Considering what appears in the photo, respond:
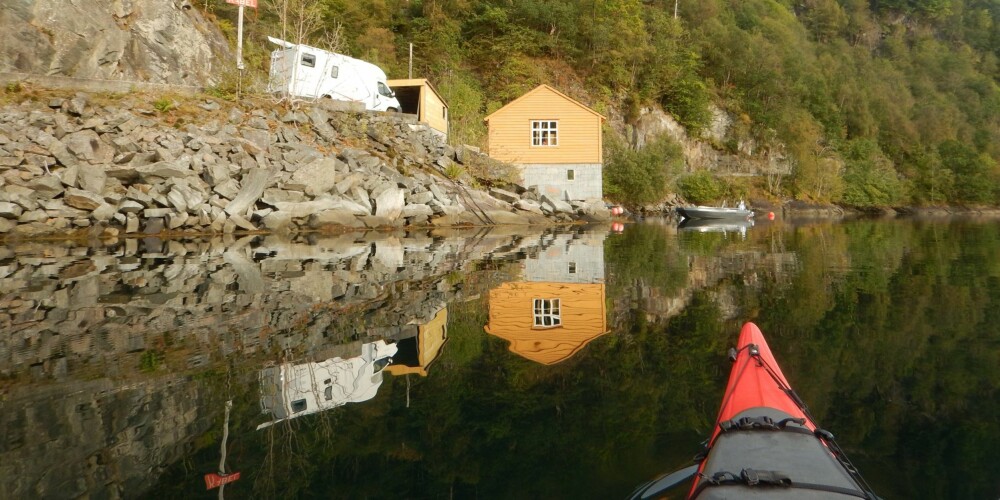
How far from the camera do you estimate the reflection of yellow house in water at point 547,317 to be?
4.76m

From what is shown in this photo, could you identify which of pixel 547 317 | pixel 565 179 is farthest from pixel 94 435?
pixel 565 179

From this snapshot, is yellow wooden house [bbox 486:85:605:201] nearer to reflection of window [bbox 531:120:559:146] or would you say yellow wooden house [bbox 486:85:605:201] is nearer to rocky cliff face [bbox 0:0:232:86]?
reflection of window [bbox 531:120:559:146]

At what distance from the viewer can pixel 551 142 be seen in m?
27.8

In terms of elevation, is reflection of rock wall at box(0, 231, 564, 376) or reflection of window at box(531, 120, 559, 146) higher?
reflection of window at box(531, 120, 559, 146)

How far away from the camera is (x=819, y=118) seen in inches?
2074

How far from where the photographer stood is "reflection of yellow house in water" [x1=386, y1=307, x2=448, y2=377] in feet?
13.5

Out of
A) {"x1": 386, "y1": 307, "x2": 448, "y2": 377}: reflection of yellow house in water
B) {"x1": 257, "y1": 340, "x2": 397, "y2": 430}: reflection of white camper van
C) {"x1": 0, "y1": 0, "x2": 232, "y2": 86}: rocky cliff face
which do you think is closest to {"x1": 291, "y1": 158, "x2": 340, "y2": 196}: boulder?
{"x1": 0, "y1": 0, "x2": 232, "y2": 86}: rocky cliff face

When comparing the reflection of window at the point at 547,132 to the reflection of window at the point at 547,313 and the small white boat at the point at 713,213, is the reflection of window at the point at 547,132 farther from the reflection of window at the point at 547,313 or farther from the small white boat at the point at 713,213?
the reflection of window at the point at 547,313

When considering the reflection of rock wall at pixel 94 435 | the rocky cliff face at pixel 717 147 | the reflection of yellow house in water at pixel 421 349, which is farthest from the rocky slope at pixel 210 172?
the rocky cliff face at pixel 717 147

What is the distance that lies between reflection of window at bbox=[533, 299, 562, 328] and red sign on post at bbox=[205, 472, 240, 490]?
3.43m

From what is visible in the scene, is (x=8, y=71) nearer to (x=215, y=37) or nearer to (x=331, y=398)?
(x=215, y=37)

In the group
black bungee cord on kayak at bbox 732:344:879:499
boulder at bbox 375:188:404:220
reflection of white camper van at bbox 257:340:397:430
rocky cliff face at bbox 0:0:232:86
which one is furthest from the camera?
rocky cliff face at bbox 0:0:232:86

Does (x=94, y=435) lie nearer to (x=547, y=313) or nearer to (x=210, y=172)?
(x=547, y=313)

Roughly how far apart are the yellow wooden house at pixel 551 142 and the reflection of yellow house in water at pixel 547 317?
20203 millimetres
